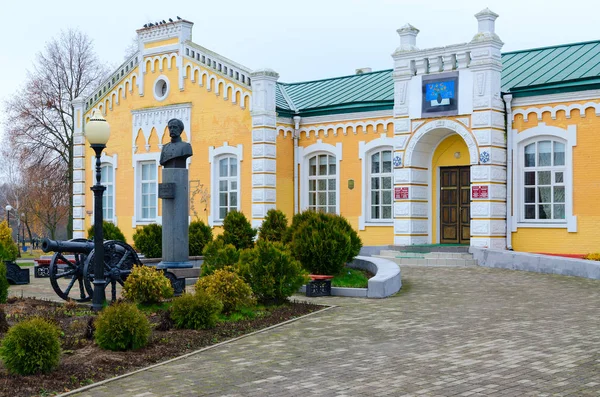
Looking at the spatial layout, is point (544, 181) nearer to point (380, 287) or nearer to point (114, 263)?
point (380, 287)

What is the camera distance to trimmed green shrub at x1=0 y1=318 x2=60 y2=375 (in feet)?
27.2

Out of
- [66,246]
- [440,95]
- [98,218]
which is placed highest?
[440,95]

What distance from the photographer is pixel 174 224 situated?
1556 centimetres

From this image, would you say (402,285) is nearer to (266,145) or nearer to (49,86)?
(266,145)

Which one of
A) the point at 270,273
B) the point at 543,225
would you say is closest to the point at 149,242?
the point at 270,273

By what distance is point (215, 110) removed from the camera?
998 inches

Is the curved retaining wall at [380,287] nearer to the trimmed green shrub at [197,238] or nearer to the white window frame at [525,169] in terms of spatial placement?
the trimmed green shrub at [197,238]

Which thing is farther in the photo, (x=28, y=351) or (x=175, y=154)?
(x=175, y=154)

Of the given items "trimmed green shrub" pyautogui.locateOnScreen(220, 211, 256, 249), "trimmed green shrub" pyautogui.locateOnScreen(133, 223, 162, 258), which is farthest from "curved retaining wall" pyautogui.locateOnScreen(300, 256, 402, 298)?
"trimmed green shrub" pyautogui.locateOnScreen(133, 223, 162, 258)

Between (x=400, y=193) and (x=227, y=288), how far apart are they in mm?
11075

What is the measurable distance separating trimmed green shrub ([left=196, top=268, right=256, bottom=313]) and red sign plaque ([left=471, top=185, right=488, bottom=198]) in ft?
32.5

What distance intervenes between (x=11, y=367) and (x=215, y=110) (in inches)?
Answer: 695

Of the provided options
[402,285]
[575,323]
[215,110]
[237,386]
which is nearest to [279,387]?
[237,386]

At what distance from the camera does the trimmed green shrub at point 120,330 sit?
31.2 ft
